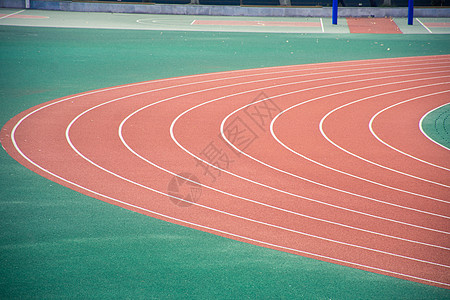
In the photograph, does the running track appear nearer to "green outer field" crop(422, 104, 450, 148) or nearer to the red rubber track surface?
"green outer field" crop(422, 104, 450, 148)

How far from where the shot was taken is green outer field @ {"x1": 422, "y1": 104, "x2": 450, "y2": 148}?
31.4ft

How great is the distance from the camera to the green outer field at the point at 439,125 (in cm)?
958

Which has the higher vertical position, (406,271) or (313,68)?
(313,68)

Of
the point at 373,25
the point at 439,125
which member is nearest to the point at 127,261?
the point at 439,125

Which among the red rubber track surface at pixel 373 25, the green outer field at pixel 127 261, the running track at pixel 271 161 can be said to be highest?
the red rubber track surface at pixel 373 25

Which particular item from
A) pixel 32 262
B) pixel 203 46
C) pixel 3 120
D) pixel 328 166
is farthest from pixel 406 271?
pixel 203 46

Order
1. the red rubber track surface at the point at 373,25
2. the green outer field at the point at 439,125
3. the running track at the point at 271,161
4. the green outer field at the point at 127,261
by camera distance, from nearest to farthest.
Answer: the green outer field at the point at 127,261 < the running track at the point at 271,161 < the green outer field at the point at 439,125 < the red rubber track surface at the point at 373,25

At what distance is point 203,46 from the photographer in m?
20.1

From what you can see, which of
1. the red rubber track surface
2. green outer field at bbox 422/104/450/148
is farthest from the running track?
the red rubber track surface

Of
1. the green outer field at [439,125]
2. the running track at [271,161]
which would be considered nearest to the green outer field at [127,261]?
the running track at [271,161]

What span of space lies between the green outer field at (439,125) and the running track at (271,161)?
0.74 ft

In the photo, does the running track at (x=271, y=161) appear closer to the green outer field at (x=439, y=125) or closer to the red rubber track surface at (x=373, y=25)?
the green outer field at (x=439, y=125)

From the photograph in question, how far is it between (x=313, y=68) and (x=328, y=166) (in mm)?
8403

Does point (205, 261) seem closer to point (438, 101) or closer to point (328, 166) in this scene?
point (328, 166)
